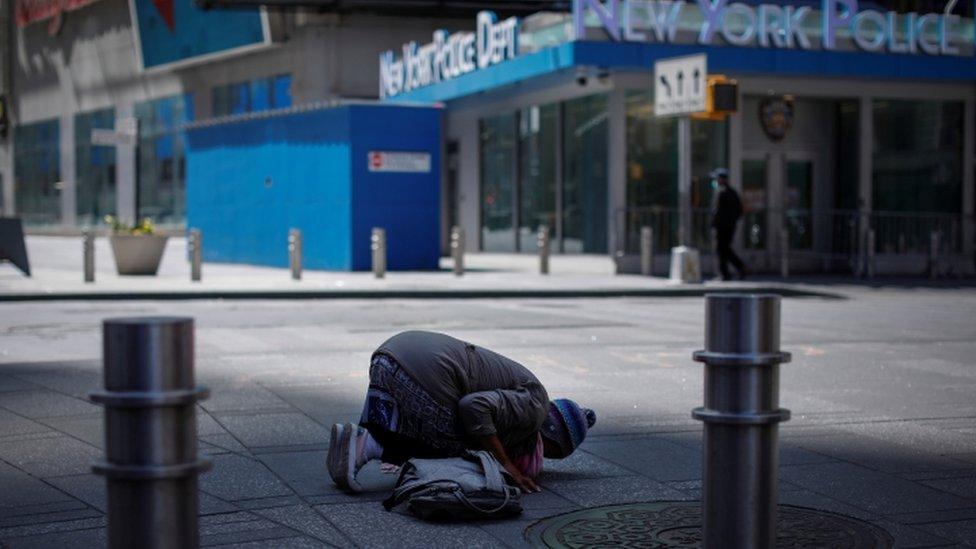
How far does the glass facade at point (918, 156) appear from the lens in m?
28.0

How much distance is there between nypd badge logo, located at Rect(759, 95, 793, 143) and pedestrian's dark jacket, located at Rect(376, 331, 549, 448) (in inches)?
868

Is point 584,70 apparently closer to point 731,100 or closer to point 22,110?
point 731,100

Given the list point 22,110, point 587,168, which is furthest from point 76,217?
point 587,168

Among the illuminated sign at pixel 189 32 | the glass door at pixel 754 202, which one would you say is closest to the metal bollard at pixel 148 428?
the glass door at pixel 754 202

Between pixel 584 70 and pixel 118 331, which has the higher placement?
pixel 584 70

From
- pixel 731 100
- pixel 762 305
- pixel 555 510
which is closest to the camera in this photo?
pixel 762 305

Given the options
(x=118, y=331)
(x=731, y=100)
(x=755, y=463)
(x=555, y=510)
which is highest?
(x=731, y=100)

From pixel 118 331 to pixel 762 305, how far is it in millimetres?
1740

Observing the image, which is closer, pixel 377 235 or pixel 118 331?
pixel 118 331

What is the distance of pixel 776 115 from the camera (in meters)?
27.2

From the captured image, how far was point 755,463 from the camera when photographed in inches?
149

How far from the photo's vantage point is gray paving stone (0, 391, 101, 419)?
801 cm

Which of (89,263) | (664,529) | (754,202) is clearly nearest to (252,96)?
(754,202)

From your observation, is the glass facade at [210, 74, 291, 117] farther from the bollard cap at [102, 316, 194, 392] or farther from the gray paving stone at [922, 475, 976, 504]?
the bollard cap at [102, 316, 194, 392]
